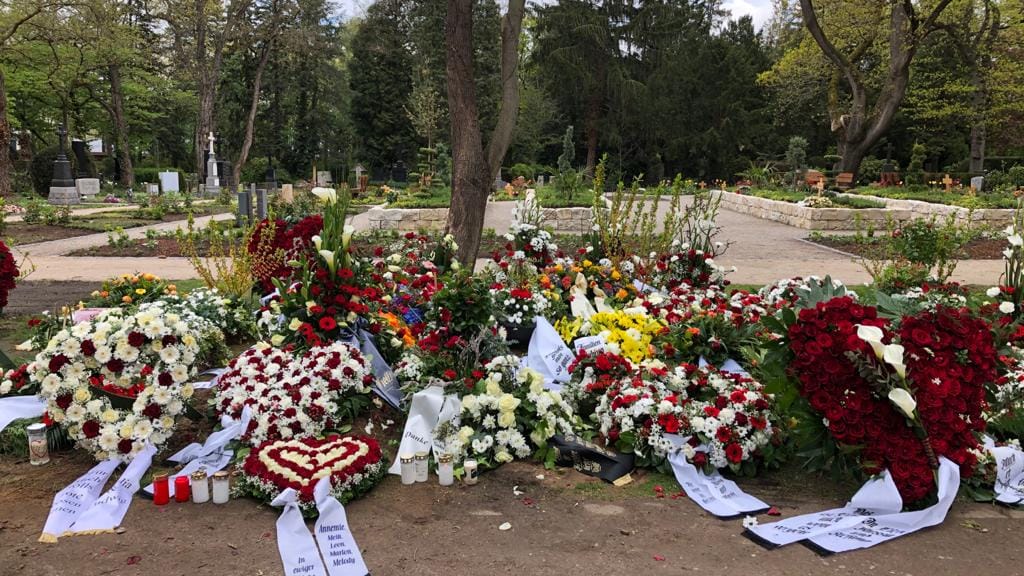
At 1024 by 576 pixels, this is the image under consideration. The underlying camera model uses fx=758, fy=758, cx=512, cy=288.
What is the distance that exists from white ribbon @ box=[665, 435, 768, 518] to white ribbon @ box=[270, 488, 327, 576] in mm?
1587

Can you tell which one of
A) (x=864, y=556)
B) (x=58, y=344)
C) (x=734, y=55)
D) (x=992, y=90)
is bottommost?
(x=864, y=556)

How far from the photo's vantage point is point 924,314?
3.25 m

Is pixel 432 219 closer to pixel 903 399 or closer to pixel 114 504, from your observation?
pixel 114 504

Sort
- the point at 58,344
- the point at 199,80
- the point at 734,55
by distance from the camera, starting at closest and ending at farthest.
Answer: the point at 58,344 → the point at 199,80 → the point at 734,55

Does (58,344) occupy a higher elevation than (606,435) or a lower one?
higher

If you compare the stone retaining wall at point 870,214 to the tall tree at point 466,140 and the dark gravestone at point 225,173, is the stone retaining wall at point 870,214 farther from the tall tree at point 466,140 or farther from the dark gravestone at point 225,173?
the dark gravestone at point 225,173

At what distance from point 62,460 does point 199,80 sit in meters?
31.6

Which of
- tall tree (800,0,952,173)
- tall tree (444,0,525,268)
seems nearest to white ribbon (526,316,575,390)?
tall tree (444,0,525,268)

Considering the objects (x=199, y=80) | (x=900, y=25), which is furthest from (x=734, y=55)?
(x=199, y=80)

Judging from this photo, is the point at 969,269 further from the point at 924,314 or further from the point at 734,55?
the point at 734,55

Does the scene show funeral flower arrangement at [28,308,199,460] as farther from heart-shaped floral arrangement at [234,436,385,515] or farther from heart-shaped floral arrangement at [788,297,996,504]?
heart-shaped floral arrangement at [788,297,996,504]

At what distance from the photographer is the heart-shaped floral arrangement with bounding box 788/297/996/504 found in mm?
3029

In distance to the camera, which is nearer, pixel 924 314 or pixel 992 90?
pixel 924 314

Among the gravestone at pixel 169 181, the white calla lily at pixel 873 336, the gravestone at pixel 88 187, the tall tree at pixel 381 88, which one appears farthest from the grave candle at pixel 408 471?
the tall tree at pixel 381 88
